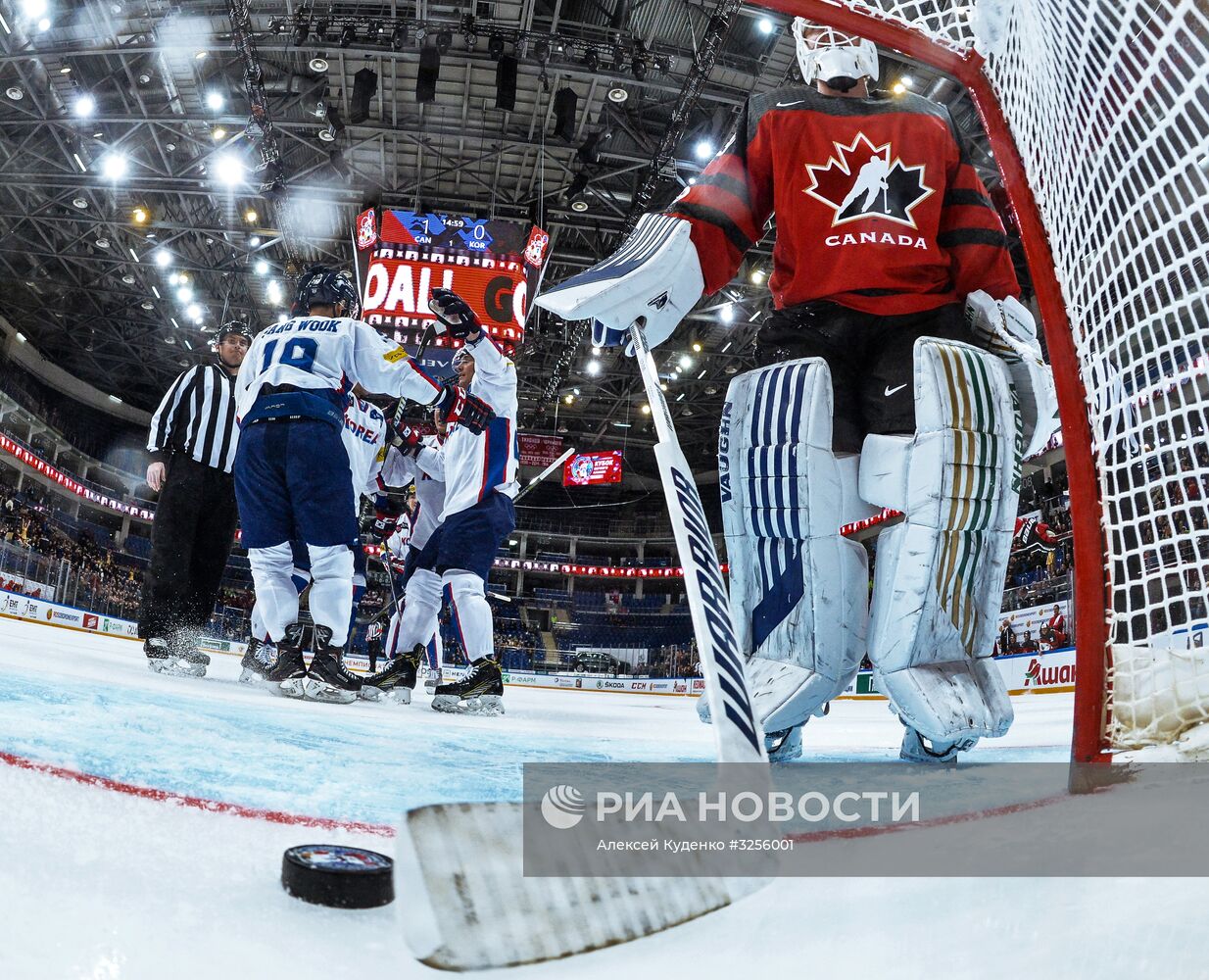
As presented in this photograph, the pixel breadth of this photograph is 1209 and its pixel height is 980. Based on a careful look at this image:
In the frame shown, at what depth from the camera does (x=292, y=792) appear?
994 millimetres

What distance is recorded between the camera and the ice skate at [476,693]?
2.88 m

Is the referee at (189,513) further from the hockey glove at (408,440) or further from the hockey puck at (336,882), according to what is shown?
the hockey puck at (336,882)

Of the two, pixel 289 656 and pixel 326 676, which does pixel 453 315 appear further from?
pixel 289 656

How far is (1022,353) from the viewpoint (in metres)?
1.55

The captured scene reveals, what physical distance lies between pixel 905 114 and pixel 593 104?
10.3m

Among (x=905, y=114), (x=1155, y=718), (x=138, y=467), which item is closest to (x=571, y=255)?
(x=905, y=114)

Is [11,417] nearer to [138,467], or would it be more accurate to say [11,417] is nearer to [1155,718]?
[138,467]

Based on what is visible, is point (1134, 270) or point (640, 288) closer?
point (1134, 270)

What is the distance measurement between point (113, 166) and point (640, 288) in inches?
510

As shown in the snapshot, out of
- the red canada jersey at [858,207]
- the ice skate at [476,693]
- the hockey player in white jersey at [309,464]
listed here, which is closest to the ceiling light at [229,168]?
the hockey player in white jersey at [309,464]

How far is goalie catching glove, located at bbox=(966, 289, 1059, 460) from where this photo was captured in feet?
5.17

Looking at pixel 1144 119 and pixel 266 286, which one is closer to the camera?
pixel 1144 119

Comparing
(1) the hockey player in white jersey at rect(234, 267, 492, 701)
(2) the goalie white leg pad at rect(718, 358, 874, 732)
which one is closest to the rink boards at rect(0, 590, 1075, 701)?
(2) the goalie white leg pad at rect(718, 358, 874, 732)

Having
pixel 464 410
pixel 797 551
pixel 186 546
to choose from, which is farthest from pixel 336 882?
pixel 186 546
